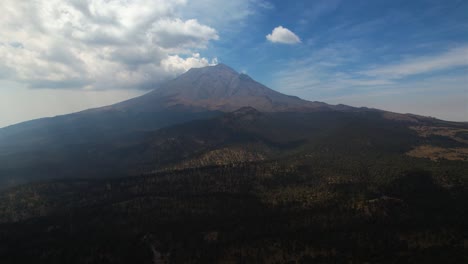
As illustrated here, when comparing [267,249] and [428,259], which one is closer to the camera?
[428,259]

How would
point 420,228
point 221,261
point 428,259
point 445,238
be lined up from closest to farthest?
point 428,259, point 221,261, point 445,238, point 420,228

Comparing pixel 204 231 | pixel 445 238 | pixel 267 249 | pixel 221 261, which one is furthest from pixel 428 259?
pixel 204 231

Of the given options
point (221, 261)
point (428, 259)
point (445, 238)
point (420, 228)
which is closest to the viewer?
point (428, 259)

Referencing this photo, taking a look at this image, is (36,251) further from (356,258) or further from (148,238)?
(356,258)

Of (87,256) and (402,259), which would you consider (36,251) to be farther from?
(402,259)

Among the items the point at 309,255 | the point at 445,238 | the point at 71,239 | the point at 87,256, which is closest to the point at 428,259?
the point at 445,238

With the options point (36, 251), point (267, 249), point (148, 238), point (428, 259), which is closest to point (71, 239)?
point (36, 251)

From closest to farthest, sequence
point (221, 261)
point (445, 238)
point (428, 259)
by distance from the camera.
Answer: point (428, 259)
point (221, 261)
point (445, 238)

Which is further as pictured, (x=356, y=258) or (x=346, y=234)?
(x=346, y=234)
